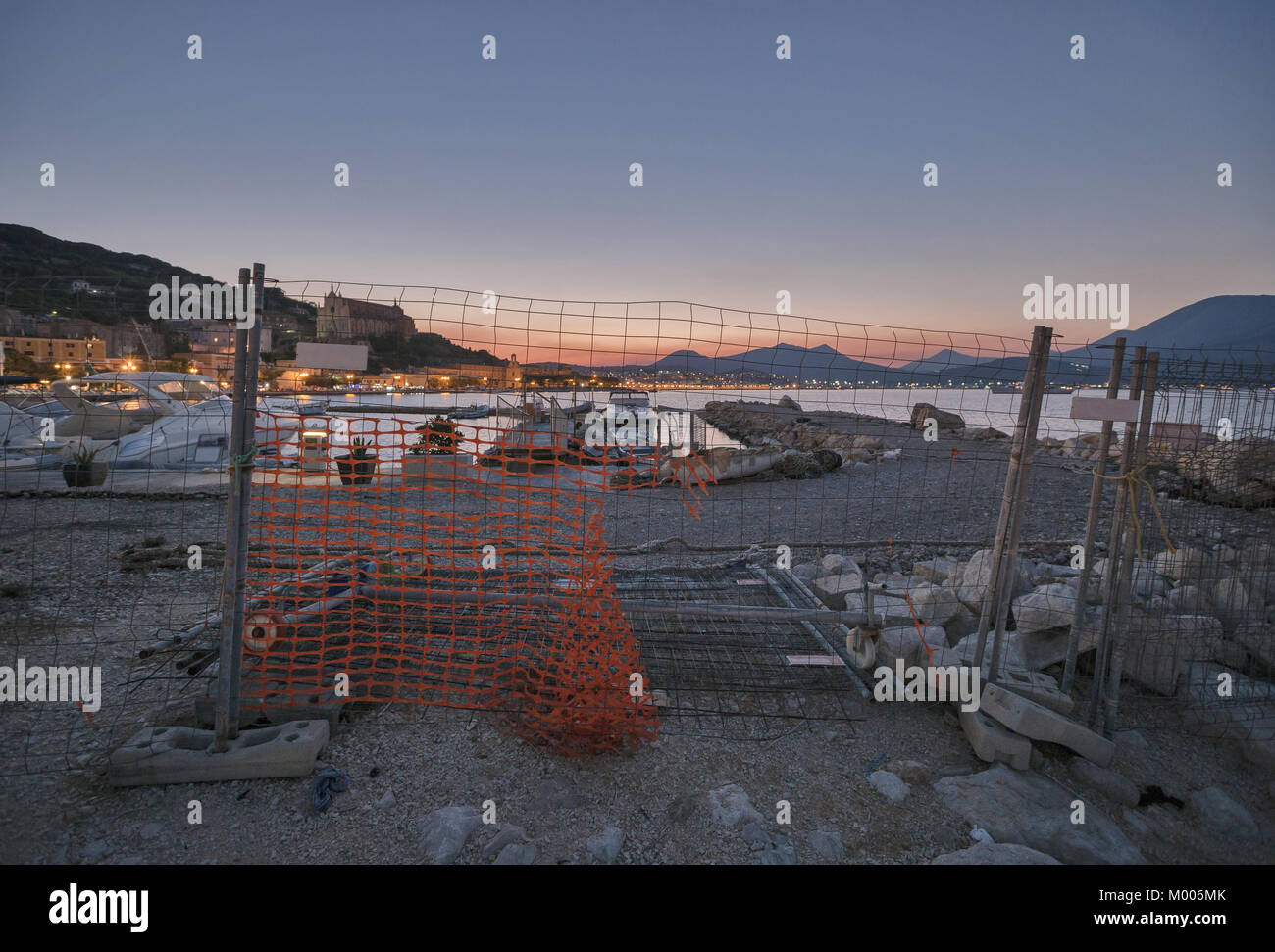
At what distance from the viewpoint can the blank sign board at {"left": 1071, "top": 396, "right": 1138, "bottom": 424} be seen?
152 inches

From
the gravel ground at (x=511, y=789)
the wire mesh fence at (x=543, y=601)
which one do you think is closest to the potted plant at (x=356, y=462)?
the wire mesh fence at (x=543, y=601)

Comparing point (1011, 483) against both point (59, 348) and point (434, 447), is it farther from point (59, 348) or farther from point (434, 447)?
point (59, 348)

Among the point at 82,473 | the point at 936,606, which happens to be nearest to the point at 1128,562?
the point at 936,606

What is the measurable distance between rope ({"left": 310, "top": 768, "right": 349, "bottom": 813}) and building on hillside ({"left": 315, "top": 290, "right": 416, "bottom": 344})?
2.56 metres

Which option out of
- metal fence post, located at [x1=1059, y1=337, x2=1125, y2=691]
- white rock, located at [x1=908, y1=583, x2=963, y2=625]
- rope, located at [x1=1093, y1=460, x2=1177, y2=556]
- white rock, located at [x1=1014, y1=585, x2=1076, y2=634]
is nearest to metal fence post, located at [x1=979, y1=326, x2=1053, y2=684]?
metal fence post, located at [x1=1059, y1=337, x2=1125, y2=691]

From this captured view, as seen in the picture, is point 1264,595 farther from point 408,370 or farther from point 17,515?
point 17,515

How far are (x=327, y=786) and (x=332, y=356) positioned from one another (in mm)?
2439

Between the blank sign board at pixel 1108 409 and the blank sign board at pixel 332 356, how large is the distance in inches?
174

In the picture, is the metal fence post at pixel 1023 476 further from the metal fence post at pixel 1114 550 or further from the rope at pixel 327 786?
the rope at pixel 327 786

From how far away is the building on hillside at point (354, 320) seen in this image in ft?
12.8

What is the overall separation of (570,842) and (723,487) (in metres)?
13.3

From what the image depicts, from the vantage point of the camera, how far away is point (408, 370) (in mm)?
4504

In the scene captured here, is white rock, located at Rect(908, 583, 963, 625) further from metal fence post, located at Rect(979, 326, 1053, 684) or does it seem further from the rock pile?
metal fence post, located at Rect(979, 326, 1053, 684)
